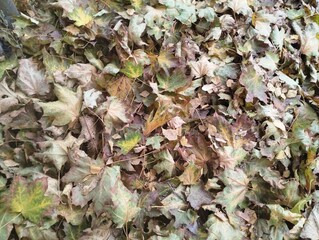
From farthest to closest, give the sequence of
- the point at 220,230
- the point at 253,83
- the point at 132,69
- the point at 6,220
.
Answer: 1. the point at 253,83
2. the point at 132,69
3. the point at 220,230
4. the point at 6,220

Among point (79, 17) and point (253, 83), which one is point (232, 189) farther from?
point (79, 17)

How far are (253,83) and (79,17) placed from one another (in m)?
0.67

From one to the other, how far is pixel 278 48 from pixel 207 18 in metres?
0.32

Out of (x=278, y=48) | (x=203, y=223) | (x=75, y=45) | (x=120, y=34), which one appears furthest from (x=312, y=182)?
(x=75, y=45)

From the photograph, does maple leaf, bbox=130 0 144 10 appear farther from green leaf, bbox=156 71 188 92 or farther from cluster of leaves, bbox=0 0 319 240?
green leaf, bbox=156 71 188 92

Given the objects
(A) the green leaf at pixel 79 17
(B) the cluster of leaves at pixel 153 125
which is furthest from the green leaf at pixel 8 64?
(A) the green leaf at pixel 79 17

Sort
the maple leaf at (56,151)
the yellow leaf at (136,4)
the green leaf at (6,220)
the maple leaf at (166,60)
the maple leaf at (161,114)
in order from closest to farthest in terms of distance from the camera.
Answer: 1. the green leaf at (6,220)
2. the maple leaf at (56,151)
3. the maple leaf at (161,114)
4. the maple leaf at (166,60)
5. the yellow leaf at (136,4)

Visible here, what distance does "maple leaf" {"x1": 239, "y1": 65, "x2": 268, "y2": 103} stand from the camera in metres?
1.49

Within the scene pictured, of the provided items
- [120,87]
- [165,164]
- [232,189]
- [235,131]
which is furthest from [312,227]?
[120,87]

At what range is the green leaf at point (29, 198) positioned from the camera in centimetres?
115

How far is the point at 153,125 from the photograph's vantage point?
1349 mm

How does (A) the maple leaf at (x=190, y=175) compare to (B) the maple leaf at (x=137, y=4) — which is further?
(B) the maple leaf at (x=137, y=4)

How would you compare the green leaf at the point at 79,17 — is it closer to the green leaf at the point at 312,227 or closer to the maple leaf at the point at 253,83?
the maple leaf at the point at 253,83

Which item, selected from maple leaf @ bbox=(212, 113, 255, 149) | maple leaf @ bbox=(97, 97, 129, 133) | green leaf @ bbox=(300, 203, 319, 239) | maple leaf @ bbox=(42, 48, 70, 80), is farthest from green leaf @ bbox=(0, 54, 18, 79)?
green leaf @ bbox=(300, 203, 319, 239)
